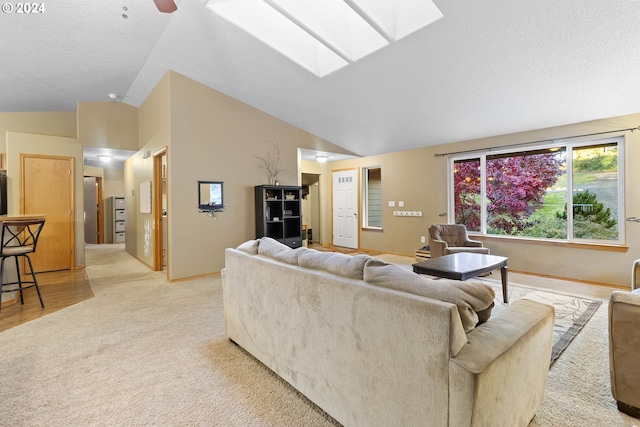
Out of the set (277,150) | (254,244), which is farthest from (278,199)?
(254,244)

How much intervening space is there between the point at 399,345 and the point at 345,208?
6.30m

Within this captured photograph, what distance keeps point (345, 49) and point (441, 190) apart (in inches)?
126

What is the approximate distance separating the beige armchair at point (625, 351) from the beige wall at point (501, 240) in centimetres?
318

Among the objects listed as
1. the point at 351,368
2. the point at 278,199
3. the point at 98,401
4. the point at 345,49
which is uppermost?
the point at 345,49

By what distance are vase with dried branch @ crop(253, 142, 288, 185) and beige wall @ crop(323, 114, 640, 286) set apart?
7.26 feet

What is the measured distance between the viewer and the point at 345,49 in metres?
3.58

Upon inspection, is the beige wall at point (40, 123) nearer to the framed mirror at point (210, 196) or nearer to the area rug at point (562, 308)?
the framed mirror at point (210, 196)

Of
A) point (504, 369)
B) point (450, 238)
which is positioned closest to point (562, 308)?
point (450, 238)

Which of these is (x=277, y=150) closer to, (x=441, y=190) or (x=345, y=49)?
(x=345, y=49)

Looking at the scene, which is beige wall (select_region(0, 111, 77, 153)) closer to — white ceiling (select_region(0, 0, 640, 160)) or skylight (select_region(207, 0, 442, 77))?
white ceiling (select_region(0, 0, 640, 160))

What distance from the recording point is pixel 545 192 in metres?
4.62

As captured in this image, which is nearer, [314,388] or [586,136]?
[314,388]

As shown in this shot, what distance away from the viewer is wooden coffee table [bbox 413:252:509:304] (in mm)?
2876

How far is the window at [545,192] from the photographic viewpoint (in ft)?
13.4
